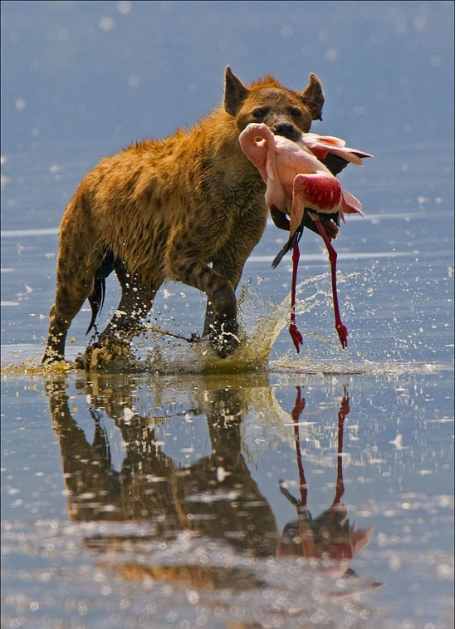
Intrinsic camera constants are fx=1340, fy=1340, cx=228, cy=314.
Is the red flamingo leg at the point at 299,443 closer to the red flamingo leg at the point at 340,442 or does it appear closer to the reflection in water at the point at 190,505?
the reflection in water at the point at 190,505

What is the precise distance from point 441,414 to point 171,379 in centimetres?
197

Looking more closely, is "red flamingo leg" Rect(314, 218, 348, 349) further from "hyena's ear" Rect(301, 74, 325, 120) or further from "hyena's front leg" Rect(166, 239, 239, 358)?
"hyena's ear" Rect(301, 74, 325, 120)

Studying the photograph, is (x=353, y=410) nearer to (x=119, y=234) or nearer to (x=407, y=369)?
(x=407, y=369)

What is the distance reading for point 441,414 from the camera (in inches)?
235

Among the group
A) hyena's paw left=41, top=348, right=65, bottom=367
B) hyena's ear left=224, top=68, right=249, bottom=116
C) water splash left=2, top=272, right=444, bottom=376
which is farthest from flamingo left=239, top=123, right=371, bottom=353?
hyena's paw left=41, top=348, right=65, bottom=367

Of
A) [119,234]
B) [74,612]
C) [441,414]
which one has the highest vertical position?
[119,234]

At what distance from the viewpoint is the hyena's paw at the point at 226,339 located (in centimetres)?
769

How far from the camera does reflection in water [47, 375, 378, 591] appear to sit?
4.04 metres

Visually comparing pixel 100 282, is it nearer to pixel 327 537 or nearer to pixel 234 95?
pixel 234 95

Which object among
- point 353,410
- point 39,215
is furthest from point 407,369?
point 39,215

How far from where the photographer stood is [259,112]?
7.71m

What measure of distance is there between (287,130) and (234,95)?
66cm

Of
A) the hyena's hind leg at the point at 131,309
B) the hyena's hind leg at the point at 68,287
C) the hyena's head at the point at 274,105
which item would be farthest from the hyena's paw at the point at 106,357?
the hyena's head at the point at 274,105

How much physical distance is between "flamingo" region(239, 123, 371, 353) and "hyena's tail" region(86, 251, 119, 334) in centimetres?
171
